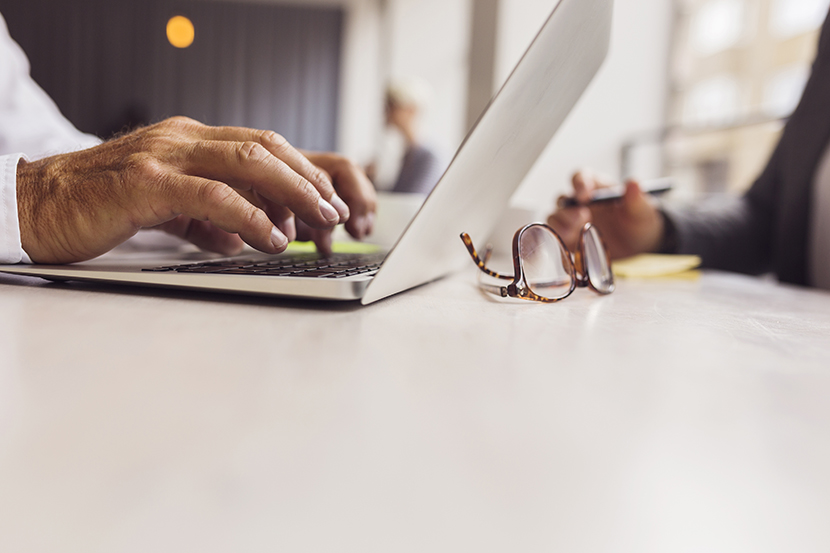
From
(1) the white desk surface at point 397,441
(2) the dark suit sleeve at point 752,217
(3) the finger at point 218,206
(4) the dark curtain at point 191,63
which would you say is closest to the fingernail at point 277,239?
(3) the finger at point 218,206

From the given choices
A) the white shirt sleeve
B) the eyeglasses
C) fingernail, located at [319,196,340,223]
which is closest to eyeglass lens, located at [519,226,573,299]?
the eyeglasses

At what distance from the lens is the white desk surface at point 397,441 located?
105mm

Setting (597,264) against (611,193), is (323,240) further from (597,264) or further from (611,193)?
(611,193)

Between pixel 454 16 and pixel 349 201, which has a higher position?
pixel 454 16

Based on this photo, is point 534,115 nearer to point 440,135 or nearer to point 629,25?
point 629,25

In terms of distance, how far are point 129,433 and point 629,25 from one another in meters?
2.40

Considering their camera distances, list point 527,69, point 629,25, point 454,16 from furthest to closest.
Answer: point 454,16 → point 629,25 → point 527,69

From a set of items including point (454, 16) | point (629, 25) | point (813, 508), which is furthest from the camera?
point (454, 16)

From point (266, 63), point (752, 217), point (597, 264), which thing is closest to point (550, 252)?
point (597, 264)

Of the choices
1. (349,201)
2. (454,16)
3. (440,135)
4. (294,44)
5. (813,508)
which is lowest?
(813,508)

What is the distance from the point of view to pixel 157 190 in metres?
0.34

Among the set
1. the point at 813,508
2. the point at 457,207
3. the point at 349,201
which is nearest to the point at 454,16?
the point at 349,201

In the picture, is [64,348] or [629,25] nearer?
[64,348]

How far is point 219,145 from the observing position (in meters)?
0.35
